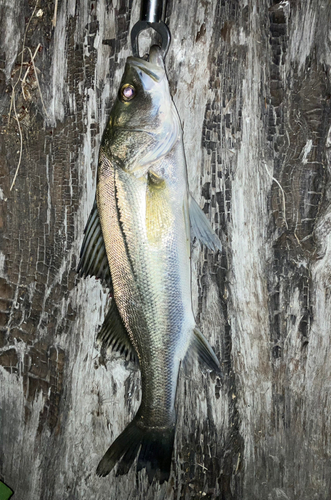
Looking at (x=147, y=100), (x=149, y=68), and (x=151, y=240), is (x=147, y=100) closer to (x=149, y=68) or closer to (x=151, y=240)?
(x=149, y=68)

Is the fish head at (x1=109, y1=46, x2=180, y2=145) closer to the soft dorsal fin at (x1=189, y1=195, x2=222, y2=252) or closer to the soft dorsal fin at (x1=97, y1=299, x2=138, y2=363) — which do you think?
the soft dorsal fin at (x1=189, y1=195, x2=222, y2=252)

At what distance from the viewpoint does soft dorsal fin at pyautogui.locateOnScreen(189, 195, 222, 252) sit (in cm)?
127

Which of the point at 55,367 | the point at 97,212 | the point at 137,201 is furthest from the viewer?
the point at 55,367

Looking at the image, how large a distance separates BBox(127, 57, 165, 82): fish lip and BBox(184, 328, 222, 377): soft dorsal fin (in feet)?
2.44

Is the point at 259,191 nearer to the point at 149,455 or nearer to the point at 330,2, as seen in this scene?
the point at 330,2

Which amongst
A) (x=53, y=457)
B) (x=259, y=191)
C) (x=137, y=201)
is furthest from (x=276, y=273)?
(x=53, y=457)

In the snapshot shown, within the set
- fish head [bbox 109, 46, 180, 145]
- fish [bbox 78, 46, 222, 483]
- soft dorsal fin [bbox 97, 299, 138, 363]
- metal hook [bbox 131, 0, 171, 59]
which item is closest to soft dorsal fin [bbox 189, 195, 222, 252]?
fish [bbox 78, 46, 222, 483]

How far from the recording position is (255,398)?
1.38 metres

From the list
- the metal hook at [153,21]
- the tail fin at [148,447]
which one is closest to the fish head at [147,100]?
the metal hook at [153,21]

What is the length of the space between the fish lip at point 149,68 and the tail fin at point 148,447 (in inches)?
40.1

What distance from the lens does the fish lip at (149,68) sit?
1.20 m

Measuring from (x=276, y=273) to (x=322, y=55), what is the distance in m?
0.68

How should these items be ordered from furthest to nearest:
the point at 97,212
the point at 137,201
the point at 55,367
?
the point at 55,367
the point at 97,212
the point at 137,201

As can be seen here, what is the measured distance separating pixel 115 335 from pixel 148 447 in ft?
1.14
